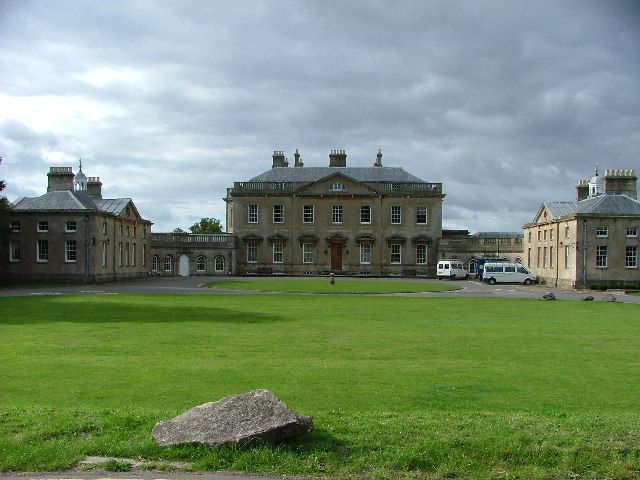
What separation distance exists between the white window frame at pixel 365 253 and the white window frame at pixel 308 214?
19.1 ft

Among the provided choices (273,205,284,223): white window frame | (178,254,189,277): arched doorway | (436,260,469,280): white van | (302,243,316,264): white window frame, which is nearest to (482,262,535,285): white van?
(436,260,469,280): white van

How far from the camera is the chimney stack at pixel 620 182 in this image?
5547cm

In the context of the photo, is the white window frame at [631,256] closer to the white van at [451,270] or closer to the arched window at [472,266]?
the white van at [451,270]

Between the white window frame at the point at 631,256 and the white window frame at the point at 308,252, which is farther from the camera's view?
the white window frame at the point at 308,252

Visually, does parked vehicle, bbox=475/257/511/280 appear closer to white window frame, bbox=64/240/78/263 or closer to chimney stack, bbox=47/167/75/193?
white window frame, bbox=64/240/78/263

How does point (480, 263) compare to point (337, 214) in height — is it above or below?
below

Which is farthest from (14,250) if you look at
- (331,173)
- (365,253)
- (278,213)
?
(365,253)

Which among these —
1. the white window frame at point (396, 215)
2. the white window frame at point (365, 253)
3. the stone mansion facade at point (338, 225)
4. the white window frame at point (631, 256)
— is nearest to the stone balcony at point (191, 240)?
the stone mansion facade at point (338, 225)

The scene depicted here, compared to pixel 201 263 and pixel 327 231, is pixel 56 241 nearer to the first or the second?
pixel 201 263

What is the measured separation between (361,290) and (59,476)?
3649 centimetres

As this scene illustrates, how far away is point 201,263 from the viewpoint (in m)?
71.9

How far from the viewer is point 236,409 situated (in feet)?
25.5

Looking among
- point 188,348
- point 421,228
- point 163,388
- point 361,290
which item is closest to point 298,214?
point 421,228

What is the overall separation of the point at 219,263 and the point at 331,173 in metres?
15.1
